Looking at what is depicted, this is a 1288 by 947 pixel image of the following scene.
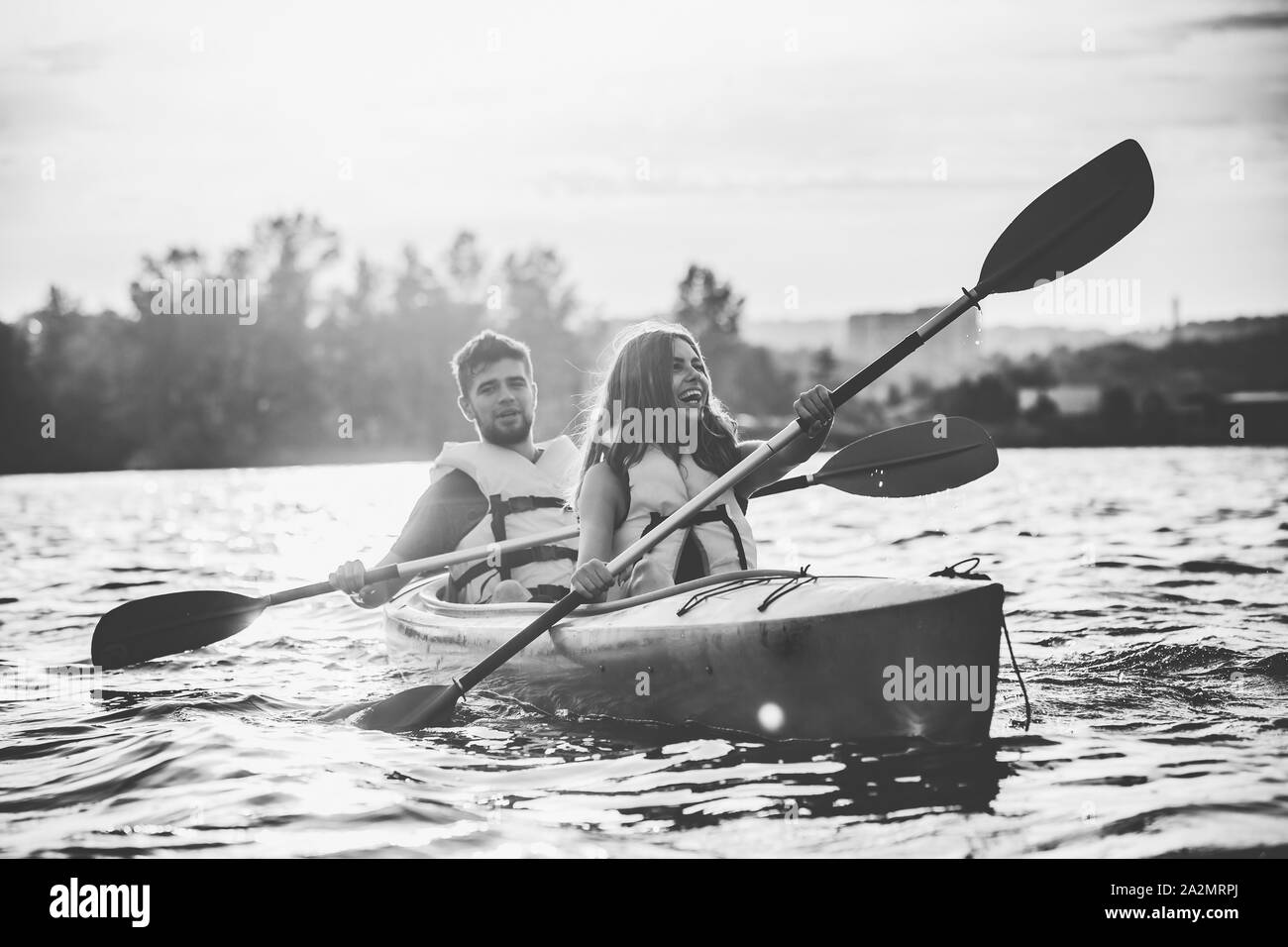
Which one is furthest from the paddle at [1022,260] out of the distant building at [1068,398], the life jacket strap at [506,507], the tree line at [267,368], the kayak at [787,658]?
the distant building at [1068,398]

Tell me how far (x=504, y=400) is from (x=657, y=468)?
146 cm

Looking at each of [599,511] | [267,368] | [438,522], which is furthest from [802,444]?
[267,368]


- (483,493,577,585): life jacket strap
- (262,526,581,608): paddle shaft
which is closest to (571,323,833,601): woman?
(262,526,581,608): paddle shaft

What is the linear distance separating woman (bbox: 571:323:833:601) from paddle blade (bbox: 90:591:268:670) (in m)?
2.15

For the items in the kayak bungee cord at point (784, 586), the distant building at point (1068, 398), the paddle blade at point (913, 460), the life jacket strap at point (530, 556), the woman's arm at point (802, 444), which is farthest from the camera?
the distant building at point (1068, 398)

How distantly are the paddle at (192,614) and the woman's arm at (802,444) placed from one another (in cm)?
94

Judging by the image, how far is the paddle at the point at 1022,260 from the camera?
4.68 metres

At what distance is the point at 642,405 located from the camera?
476cm

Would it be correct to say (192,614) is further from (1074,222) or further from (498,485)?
(1074,222)

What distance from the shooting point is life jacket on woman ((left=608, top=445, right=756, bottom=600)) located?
188 inches

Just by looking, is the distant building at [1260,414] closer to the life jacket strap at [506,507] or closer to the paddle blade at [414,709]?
the life jacket strap at [506,507]

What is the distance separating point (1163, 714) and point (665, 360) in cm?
226

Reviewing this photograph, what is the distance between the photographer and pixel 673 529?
15.5ft
